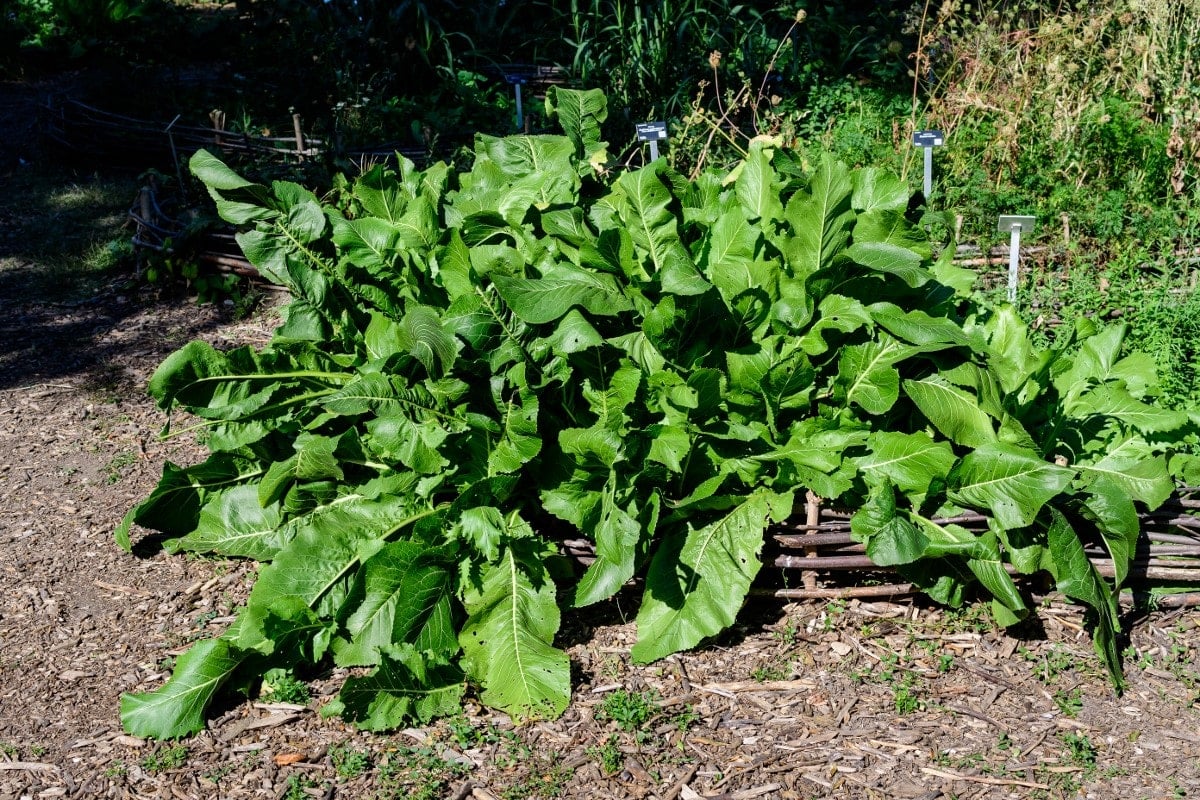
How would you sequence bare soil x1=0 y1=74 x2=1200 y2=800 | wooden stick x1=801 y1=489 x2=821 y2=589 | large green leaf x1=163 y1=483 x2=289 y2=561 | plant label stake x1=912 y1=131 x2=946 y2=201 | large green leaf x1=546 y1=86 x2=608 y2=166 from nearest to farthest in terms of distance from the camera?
bare soil x1=0 y1=74 x2=1200 y2=800 < wooden stick x1=801 y1=489 x2=821 y2=589 < large green leaf x1=163 y1=483 x2=289 y2=561 < large green leaf x1=546 y1=86 x2=608 y2=166 < plant label stake x1=912 y1=131 x2=946 y2=201

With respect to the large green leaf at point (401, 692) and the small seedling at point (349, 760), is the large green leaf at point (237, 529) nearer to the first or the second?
the large green leaf at point (401, 692)

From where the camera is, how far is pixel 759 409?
3568 millimetres

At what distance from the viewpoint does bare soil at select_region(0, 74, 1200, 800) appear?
118 inches

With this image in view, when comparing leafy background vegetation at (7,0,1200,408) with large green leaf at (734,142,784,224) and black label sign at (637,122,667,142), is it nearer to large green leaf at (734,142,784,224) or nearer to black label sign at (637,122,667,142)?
black label sign at (637,122,667,142)

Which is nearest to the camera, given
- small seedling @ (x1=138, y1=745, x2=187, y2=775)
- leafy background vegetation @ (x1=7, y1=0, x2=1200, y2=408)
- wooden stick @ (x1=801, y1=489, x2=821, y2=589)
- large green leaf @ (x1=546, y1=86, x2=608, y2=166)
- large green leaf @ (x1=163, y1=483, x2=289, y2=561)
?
small seedling @ (x1=138, y1=745, x2=187, y2=775)

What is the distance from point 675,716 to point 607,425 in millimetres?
864

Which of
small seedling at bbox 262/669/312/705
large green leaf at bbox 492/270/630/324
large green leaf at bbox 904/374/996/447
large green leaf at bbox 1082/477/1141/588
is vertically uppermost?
large green leaf at bbox 492/270/630/324

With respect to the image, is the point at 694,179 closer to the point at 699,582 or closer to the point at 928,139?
the point at 928,139

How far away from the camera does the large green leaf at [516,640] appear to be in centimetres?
323

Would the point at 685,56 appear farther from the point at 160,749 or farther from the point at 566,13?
the point at 160,749

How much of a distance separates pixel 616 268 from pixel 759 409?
64 cm

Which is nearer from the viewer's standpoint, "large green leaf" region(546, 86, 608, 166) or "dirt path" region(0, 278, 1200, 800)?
"dirt path" region(0, 278, 1200, 800)

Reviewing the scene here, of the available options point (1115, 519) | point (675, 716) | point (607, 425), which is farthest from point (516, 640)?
point (1115, 519)

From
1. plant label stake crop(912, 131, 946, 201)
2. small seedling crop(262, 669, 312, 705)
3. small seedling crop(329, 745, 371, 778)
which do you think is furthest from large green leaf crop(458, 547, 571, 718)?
plant label stake crop(912, 131, 946, 201)
